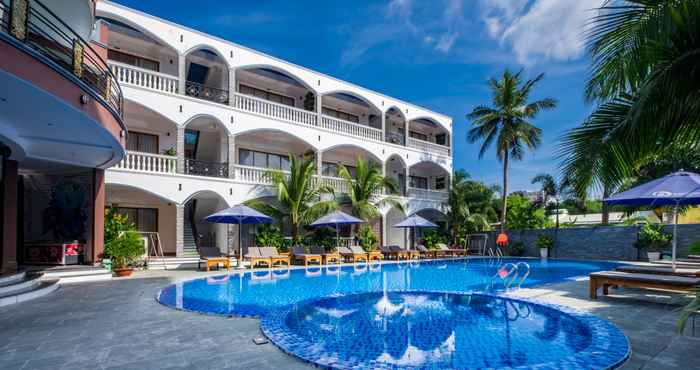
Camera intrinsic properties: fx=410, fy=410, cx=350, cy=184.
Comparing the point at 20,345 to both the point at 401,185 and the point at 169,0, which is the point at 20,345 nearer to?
the point at 169,0

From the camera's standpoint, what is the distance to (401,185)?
2934 centimetres

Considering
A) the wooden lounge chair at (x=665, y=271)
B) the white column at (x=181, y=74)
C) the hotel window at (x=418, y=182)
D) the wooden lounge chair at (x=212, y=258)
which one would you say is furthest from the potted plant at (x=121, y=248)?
the hotel window at (x=418, y=182)

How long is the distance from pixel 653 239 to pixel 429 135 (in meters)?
16.7

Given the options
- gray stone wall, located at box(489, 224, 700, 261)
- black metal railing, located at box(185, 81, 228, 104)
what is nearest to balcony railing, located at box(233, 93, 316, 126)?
black metal railing, located at box(185, 81, 228, 104)

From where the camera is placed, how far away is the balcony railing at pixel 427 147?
28516 millimetres

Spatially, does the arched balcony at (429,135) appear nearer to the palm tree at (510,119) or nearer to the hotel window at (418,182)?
the hotel window at (418,182)

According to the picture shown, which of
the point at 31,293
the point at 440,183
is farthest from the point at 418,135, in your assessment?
the point at 31,293

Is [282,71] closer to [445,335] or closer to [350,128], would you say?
[350,128]

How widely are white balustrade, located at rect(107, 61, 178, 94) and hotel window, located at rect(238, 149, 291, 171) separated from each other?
5.05 metres

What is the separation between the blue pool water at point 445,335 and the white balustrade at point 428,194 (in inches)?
711

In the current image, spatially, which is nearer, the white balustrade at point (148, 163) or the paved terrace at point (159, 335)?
the paved terrace at point (159, 335)

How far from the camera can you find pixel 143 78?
16.9 m

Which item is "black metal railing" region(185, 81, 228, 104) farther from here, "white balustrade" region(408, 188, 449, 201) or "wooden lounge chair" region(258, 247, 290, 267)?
"white balustrade" region(408, 188, 449, 201)

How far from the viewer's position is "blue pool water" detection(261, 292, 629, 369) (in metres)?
5.29
